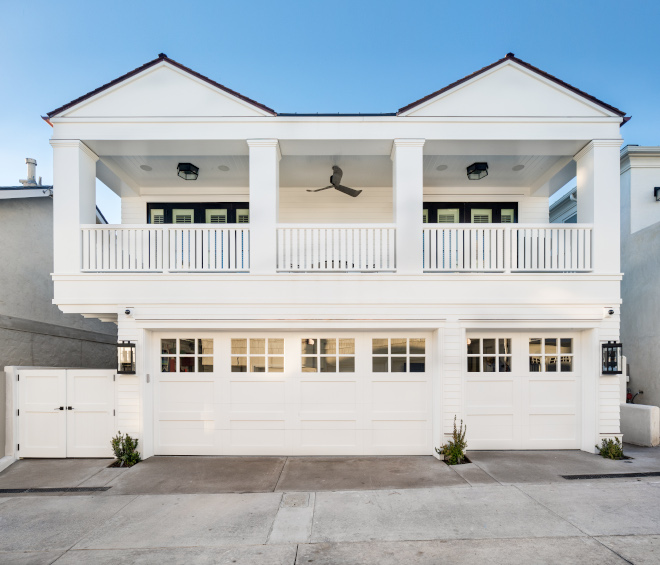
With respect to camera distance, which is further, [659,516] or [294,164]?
[294,164]

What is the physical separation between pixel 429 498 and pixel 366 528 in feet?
3.65

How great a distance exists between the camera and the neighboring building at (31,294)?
7.98 meters

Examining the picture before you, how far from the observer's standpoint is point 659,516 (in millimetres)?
4465

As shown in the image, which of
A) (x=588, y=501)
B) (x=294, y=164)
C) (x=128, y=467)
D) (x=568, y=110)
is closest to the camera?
(x=588, y=501)

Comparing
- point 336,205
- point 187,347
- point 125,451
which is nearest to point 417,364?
point 336,205

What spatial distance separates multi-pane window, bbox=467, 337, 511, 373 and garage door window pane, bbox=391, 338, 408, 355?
43.7 inches

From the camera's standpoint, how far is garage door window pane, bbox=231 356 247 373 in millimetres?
6949

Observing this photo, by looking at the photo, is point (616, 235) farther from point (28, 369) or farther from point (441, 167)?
point (28, 369)

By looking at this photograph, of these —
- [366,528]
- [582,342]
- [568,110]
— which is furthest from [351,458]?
[568,110]

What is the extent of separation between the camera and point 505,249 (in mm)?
6707

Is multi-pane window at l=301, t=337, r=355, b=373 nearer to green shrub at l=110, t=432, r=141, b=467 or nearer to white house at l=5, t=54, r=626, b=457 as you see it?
white house at l=5, t=54, r=626, b=457

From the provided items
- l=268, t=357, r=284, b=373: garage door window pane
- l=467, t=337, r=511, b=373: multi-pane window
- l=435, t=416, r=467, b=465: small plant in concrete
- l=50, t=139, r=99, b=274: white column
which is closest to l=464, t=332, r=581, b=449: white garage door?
l=467, t=337, r=511, b=373: multi-pane window

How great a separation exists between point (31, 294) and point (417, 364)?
27.4 feet

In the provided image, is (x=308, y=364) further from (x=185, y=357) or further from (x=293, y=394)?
(x=185, y=357)
